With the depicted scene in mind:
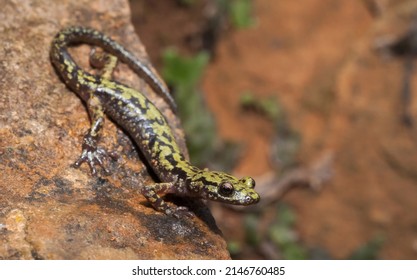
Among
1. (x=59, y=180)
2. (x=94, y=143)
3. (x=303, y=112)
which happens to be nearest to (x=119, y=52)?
(x=94, y=143)

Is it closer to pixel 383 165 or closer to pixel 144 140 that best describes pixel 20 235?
pixel 144 140

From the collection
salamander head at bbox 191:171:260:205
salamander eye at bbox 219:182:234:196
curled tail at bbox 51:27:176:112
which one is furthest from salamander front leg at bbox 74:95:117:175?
salamander eye at bbox 219:182:234:196

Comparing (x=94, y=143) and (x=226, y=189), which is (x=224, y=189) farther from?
(x=94, y=143)

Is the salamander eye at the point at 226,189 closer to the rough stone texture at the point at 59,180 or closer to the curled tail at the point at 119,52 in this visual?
the rough stone texture at the point at 59,180

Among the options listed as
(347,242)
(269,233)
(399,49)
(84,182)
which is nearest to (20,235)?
(84,182)

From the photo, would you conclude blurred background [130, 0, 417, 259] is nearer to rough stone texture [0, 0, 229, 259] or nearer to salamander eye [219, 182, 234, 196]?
rough stone texture [0, 0, 229, 259]

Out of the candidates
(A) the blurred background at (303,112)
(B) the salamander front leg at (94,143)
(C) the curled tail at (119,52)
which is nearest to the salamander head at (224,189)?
(B) the salamander front leg at (94,143)
